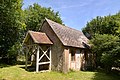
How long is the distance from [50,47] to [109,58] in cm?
802

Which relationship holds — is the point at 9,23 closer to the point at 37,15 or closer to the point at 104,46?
the point at 104,46

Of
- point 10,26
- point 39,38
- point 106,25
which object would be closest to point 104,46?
point 39,38

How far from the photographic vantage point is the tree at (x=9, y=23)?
26.6 m

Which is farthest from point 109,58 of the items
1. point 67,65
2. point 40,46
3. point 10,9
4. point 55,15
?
point 55,15

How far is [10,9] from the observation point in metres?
27.0

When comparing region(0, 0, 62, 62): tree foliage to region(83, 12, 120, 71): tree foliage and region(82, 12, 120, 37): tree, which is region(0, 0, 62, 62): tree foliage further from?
region(82, 12, 120, 37): tree

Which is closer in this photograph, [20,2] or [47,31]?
[47,31]

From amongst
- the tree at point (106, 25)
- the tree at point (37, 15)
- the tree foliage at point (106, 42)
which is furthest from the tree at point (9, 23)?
the tree at point (106, 25)

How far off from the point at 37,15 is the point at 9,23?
20.1 meters

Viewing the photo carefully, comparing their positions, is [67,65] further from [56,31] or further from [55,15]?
[55,15]

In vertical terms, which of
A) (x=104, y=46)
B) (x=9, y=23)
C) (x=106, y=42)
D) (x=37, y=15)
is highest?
(x=37, y=15)

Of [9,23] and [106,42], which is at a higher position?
[9,23]

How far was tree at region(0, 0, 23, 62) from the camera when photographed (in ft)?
87.4

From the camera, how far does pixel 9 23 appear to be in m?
27.8
